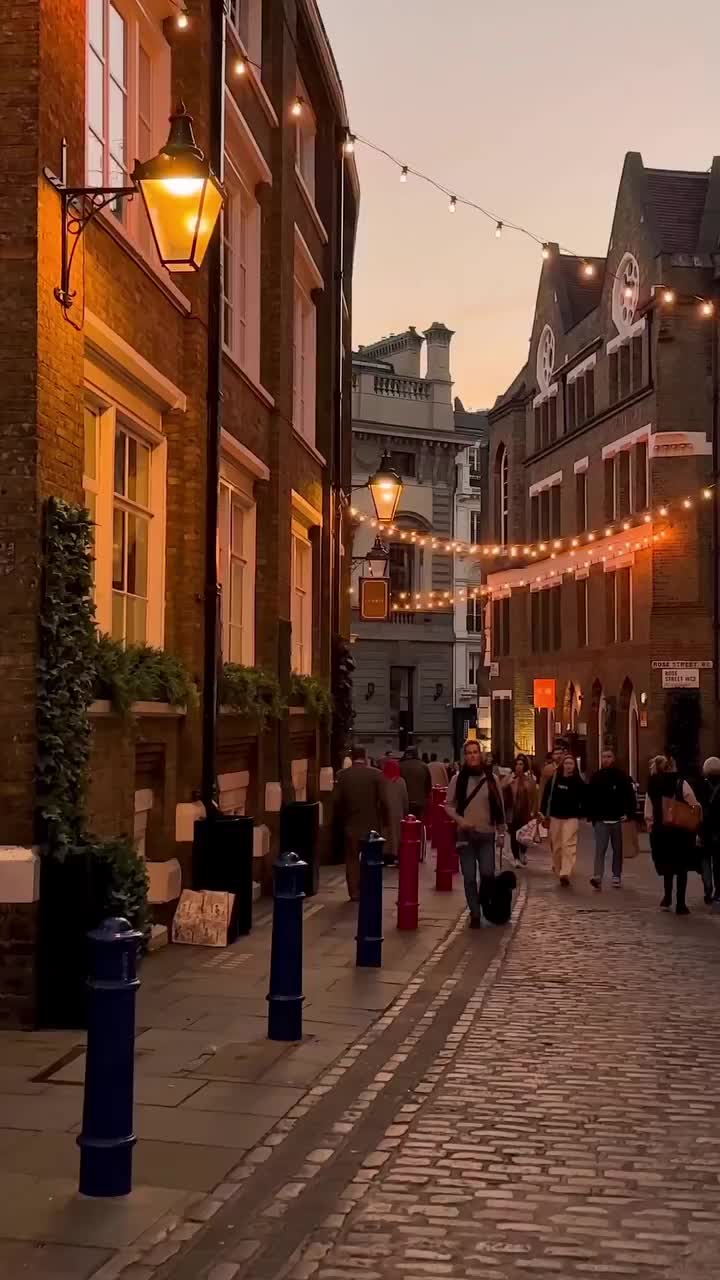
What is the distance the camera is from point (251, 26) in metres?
18.4

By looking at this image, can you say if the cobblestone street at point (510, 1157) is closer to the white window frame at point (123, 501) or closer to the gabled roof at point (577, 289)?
the white window frame at point (123, 501)

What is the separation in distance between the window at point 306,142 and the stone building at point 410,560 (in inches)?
1438

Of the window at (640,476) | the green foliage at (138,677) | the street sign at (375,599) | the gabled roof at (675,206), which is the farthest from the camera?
the gabled roof at (675,206)

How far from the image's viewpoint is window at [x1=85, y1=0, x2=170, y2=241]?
1165 centimetres

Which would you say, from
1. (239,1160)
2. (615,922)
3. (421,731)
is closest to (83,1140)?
(239,1160)

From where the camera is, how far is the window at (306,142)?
72.9 ft

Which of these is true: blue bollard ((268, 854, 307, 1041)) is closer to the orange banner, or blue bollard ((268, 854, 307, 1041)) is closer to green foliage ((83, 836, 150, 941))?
green foliage ((83, 836, 150, 941))

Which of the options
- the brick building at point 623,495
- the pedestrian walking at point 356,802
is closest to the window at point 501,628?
the brick building at point 623,495

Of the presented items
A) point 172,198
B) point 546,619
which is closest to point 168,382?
point 172,198

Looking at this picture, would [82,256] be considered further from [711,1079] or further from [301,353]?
[301,353]

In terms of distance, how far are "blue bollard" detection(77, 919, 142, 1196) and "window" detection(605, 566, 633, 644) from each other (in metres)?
34.3

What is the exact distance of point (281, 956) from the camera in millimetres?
8945

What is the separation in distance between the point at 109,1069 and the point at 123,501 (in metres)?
7.29

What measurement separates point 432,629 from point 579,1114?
2174 inches
